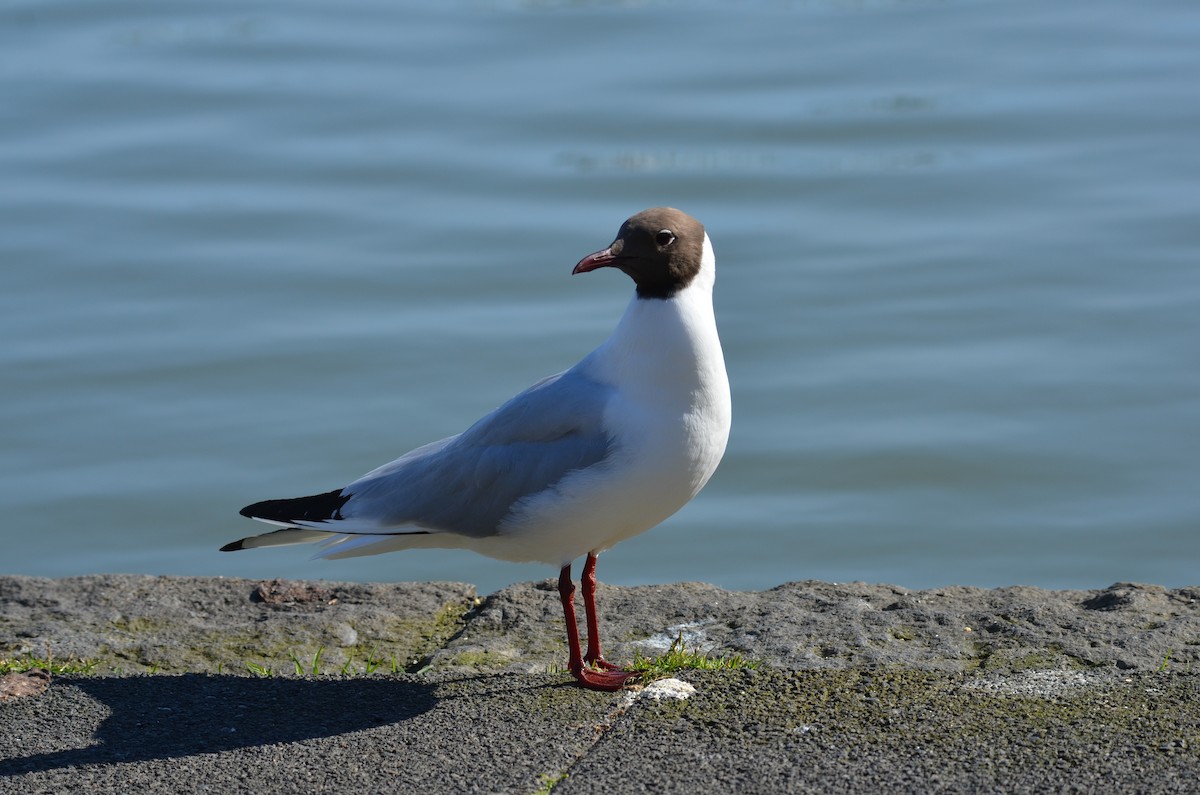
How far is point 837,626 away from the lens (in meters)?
4.99

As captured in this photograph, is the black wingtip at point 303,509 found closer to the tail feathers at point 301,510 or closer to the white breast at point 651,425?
the tail feathers at point 301,510

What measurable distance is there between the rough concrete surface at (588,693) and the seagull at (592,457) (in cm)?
36

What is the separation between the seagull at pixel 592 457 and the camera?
462 cm

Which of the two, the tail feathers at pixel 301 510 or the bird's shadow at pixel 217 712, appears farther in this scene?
the tail feathers at pixel 301 510

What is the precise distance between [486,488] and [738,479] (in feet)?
13.3

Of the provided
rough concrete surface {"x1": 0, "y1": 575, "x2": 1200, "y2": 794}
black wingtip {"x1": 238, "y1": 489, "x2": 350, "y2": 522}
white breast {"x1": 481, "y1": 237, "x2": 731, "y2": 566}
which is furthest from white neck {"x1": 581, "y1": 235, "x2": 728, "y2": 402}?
black wingtip {"x1": 238, "y1": 489, "x2": 350, "y2": 522}

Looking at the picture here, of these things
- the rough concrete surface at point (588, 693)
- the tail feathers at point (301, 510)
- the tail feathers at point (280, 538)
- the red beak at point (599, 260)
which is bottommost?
the rough concrete surface at point (588, 693)

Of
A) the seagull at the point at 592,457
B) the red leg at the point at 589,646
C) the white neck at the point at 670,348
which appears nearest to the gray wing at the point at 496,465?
the seagull at the point at 592,457

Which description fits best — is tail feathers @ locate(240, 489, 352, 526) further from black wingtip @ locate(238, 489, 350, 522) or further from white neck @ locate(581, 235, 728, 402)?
white neck @ locate(581, 235, 728, 402)

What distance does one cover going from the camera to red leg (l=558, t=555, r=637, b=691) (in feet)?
14.8

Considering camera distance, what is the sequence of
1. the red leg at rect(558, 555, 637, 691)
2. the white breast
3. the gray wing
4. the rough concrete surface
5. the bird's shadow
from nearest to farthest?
the rough concrete surface → the bird's shadow → the red leg at rect(558, 555, 637, 691) → the white breast → the gray wing

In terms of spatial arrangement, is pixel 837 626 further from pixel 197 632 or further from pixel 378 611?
pixel 197 632

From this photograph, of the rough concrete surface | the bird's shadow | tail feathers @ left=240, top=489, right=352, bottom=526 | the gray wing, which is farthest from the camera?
tail feathers @ left=240, top=489, right=352, bottom=526

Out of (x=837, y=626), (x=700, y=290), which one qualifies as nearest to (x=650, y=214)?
(x=700, y=290)
